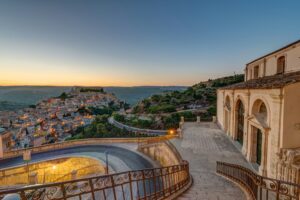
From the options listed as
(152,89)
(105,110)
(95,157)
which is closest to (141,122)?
(95,157)

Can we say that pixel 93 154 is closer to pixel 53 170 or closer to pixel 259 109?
pixel 53 170

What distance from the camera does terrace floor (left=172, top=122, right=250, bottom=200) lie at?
5.87 metres

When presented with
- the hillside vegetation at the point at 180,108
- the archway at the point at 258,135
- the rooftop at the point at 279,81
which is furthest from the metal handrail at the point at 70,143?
the rooftop at the point at 279,81

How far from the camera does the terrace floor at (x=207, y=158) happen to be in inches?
231

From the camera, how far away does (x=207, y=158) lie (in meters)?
10.5

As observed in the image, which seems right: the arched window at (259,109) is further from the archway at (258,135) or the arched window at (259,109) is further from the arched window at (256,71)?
the arched window at (256,71)

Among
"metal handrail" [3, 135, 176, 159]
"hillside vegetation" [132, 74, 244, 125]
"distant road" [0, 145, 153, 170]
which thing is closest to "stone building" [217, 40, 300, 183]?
"metal handrail" [3, 135, 176, 159]

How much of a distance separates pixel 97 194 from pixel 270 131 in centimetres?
1119

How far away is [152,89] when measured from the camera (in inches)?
4786

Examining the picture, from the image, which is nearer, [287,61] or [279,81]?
[279,81]

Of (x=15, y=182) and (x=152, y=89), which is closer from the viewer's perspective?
(x=15, y=182)

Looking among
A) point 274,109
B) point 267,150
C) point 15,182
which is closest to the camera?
point 274,109

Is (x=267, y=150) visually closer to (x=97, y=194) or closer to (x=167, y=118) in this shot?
(x=97, y=194)

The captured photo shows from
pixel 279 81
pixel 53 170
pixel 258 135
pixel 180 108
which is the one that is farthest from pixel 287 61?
pixel 180 108
